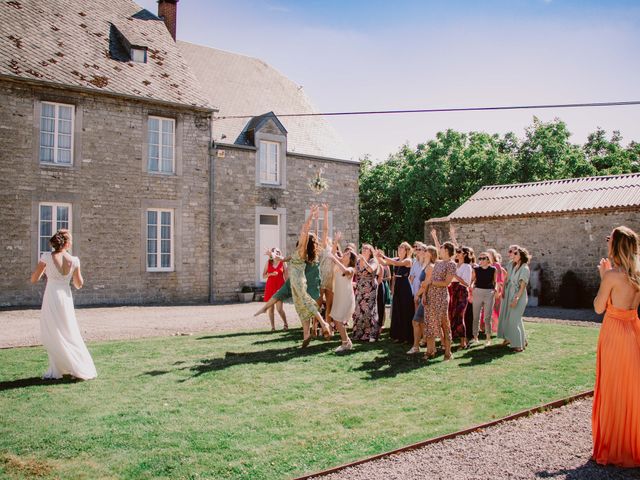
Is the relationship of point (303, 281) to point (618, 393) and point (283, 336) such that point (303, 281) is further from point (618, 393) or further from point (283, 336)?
point (618, 393)

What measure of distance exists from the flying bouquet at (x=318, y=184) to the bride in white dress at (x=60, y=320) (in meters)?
15.3

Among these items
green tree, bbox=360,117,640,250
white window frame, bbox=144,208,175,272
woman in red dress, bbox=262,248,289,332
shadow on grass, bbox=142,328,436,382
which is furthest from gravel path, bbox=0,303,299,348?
green tree, bbox=360,117,640,250

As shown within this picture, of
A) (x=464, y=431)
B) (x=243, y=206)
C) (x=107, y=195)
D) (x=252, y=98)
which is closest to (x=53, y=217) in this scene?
(x=107, y=195)

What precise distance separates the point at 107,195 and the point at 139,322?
6186 mm

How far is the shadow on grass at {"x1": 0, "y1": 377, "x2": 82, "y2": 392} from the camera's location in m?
6.80

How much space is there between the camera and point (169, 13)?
73.9ft

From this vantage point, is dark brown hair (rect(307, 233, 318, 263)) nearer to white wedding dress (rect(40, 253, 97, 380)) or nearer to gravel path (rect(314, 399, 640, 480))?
white wedding dress (rect(40, 253, 97, 380))

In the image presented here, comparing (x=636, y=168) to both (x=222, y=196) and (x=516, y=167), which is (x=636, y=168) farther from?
(x=222, y=196)

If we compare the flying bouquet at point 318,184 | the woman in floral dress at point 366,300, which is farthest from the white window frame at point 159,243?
the woman in floral dress at point 366,300

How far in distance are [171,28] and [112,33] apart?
3.01 meters

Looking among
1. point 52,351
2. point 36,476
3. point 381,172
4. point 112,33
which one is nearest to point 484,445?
point 36,476

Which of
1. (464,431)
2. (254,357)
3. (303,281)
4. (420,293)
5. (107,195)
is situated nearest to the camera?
(464,431)

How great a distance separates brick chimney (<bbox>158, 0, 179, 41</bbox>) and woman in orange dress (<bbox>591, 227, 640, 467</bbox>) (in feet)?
70.4

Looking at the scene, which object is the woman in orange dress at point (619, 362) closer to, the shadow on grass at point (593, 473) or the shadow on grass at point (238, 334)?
the shadow on grass at point (593, 473)
